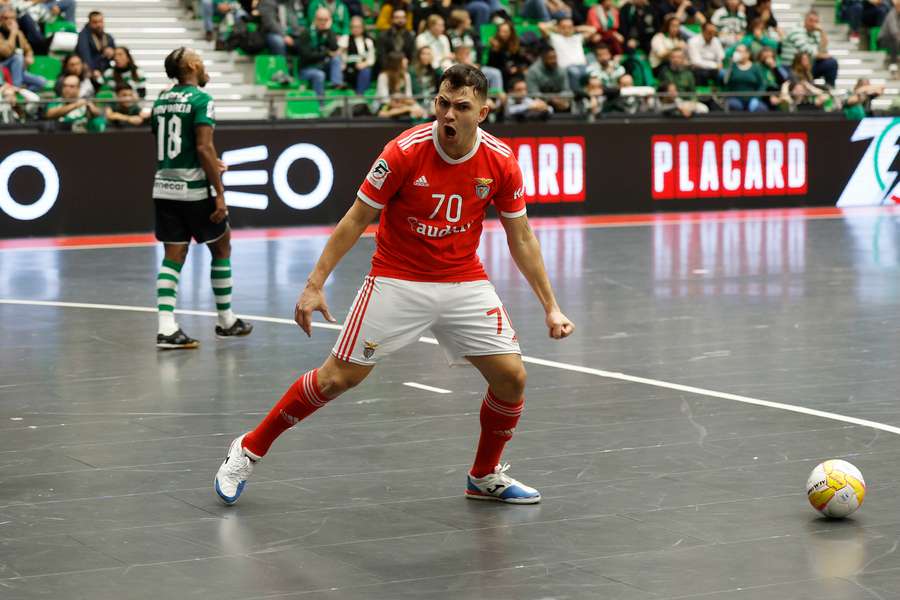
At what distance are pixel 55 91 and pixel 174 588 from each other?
1574cm

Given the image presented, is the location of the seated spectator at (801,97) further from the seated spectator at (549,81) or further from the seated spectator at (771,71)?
the seated spectator at (549,81)

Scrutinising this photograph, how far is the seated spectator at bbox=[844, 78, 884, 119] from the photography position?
25.4 metres

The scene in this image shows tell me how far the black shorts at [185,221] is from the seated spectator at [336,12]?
499 inches

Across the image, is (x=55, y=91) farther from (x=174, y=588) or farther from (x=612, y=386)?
(x=174, y=588)

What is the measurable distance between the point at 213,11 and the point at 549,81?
5.73m

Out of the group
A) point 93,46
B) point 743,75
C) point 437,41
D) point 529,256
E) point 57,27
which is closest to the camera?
point 529,256

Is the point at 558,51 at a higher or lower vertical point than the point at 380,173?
lower

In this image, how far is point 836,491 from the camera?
247 inches

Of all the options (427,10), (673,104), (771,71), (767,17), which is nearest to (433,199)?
(427,10)

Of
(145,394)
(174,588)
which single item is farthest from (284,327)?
(174,588)

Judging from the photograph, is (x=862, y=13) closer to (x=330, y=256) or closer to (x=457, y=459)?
(x=457, y=459)

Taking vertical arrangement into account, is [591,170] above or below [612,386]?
below

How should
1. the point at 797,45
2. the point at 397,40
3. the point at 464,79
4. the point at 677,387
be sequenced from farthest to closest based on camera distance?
the point at 797,45 < the point at 397,40 < the point at 677,387 < the point at 464,79

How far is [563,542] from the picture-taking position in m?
6.02
